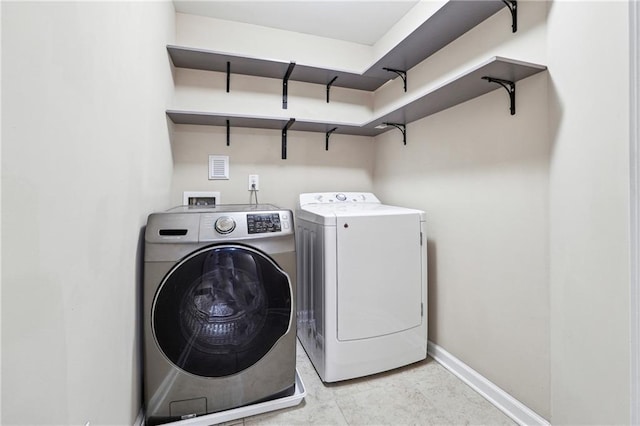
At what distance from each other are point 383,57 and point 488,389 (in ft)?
6.58

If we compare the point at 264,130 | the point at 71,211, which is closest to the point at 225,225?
the point at 71,211

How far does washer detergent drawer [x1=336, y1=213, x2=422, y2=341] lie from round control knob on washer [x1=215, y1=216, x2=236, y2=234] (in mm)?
550

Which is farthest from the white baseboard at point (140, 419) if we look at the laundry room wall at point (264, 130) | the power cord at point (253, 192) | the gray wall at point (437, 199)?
the power cord at point (253, 192)

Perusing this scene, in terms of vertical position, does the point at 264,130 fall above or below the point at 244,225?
above

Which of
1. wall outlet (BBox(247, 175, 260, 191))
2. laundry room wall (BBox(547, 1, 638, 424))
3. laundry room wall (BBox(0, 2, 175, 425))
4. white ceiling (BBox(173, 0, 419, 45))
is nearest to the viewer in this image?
laundry room wall (BBox(0, 2, 175, 425))

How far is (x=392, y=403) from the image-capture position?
1.48m

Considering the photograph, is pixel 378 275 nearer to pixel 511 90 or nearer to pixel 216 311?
pixel 216 311

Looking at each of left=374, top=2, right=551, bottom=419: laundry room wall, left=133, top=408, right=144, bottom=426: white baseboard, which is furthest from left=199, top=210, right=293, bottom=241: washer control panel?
left=374, top=2, right=551, bottom=419: laundry room wall

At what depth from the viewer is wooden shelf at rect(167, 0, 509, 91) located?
57.5 inches

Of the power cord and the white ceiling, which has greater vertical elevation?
the white ceiling

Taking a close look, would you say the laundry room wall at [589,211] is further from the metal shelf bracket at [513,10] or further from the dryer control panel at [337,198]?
the dryer control panel at [337,198]

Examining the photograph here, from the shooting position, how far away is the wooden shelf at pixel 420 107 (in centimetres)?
122

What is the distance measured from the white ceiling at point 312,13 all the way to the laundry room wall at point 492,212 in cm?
47

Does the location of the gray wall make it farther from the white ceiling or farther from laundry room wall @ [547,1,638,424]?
the white ceiling
